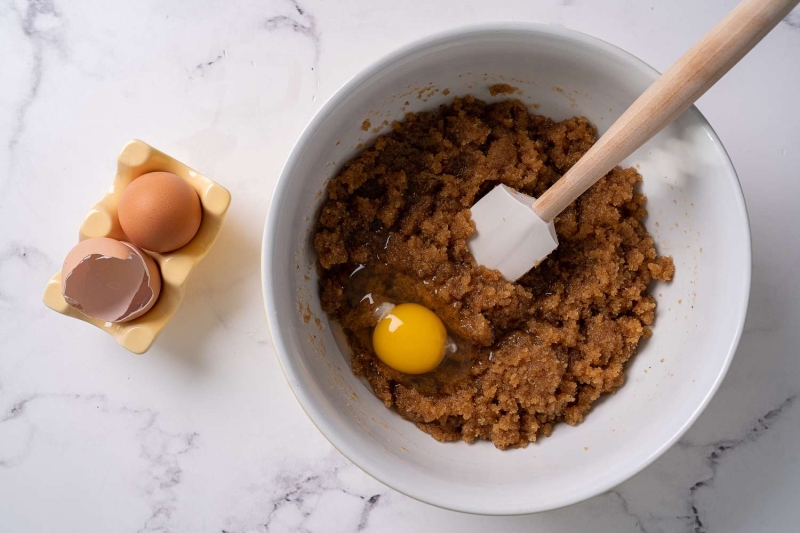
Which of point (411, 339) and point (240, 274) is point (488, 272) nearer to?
point (411, 339)

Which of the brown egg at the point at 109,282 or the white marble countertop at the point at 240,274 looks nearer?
the brown egg at the point at 109,282

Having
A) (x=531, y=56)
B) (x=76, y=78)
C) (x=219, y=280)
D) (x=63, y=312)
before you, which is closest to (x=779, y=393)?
(x=531, y=56)

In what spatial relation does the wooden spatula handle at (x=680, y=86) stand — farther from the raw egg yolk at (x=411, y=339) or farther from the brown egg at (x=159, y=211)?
the brown egg at (x=159, y=211)

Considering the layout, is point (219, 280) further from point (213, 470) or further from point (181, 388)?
point (213, 470)

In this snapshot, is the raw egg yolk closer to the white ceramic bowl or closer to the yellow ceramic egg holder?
the white ceramic bowl

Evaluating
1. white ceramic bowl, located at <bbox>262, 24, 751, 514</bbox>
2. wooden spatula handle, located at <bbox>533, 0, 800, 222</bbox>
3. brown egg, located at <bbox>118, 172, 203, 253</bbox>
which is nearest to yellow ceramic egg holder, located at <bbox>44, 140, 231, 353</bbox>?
brown egg, located at <bbox>118, 172, 203, 253</bbox>

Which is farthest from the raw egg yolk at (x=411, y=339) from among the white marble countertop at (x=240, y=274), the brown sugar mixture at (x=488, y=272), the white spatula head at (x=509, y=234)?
the white marble countertop at (x=240, y=274)
